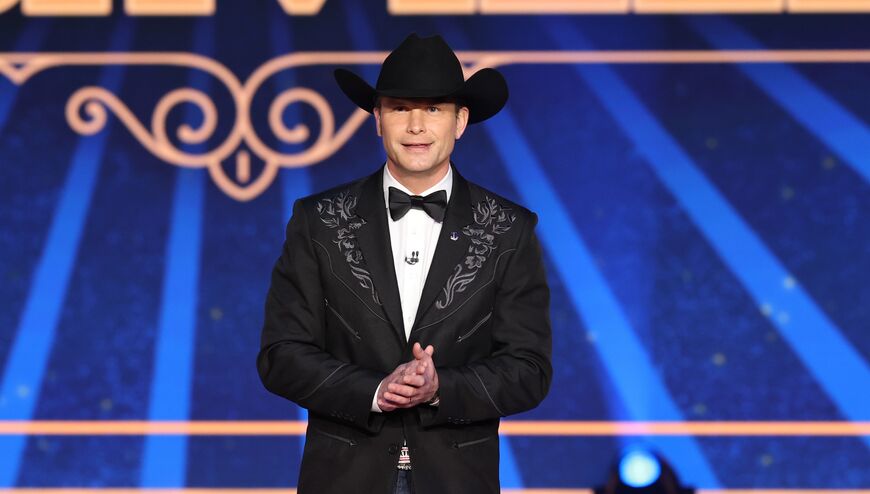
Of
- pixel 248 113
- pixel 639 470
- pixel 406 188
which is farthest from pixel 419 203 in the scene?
pixel 248 113

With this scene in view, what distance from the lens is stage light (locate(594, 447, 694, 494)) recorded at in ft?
11.8

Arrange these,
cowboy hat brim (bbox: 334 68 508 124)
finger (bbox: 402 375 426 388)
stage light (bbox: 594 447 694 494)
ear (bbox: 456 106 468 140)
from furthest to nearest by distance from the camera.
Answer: stage light (bbox: 594 447 694 494) < ear (bbox: 456 106 468 140) < cowboy hat brim (bbox: 334 68 508 124) < finger (bbox: 402 375 426 388)

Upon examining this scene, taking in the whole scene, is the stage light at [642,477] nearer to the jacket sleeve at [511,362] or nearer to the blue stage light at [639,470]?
the blue stage light at [639,470]

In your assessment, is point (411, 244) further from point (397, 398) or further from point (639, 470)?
point (639, 470)

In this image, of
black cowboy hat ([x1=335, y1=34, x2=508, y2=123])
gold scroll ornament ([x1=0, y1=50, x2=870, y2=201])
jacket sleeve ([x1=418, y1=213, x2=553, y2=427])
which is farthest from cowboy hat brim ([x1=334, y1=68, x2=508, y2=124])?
gold scroll ornament ([x1=0, y1=50, x2=870, y2=201])

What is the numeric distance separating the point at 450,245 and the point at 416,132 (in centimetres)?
22

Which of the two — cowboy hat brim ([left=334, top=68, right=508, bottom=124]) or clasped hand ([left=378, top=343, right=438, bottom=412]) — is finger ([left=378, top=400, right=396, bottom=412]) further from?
cowboy hat brim ([left=334, top=68, right=508, bottom=124])

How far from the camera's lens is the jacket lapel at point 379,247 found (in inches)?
90.4

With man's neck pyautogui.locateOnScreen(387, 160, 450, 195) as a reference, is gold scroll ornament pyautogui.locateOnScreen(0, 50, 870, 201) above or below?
above

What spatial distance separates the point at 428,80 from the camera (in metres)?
2.35

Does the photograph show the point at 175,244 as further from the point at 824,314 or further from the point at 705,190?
the point at 824,314

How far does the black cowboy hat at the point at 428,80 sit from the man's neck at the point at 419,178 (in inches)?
5.7

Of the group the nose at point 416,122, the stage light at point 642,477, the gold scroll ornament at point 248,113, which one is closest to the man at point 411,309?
the nose at point 416,122

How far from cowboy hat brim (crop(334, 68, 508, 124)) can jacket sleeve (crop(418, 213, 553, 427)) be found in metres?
0.24
